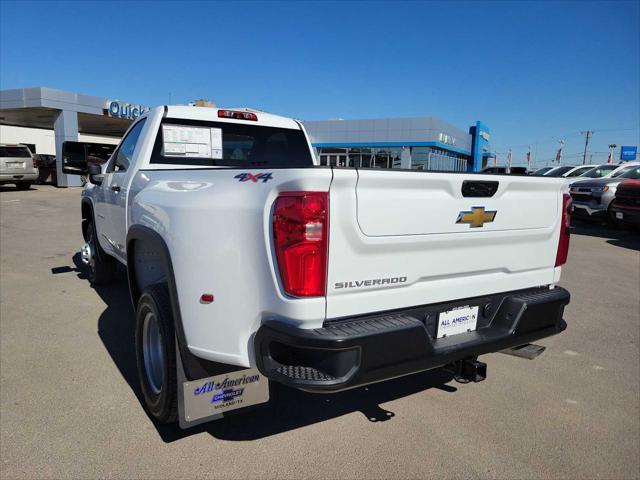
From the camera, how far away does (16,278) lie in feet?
20.3

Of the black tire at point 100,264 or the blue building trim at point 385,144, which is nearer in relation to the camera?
the black tire at point 100,264

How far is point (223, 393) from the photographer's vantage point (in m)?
2.41

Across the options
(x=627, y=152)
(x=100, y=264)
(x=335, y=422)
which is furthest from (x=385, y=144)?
(x=335, y=422)

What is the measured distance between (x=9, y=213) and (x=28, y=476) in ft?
44.0

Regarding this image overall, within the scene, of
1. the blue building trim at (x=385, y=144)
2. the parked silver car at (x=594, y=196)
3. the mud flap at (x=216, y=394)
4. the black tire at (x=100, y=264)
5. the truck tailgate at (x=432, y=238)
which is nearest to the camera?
the truck tailgate at (x=432, y=238)

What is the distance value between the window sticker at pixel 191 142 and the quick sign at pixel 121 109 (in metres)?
23.6

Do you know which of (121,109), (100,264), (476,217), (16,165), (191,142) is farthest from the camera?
(121,109)

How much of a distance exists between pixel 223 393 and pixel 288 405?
0.87m

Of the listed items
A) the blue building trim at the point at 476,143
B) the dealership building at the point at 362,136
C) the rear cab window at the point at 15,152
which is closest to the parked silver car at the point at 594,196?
the dealership building at the point at 362,136

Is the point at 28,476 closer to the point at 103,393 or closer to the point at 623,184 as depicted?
the point at 103,393

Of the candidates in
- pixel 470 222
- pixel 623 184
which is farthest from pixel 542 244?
pixel 623 184

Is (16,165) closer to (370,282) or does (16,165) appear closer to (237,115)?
(237,115)

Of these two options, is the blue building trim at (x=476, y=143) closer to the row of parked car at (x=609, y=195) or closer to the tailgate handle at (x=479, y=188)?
the row of parked car at (x=609, y=195)

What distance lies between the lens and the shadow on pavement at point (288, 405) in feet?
9.29
